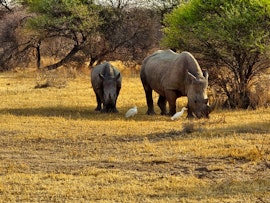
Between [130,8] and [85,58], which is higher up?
[130,8]

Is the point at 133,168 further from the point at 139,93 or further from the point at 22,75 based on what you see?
the point at 22,75

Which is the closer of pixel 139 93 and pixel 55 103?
pixel 55 103

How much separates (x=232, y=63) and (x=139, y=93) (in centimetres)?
528

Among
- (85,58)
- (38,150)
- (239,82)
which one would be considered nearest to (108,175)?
(38,150)

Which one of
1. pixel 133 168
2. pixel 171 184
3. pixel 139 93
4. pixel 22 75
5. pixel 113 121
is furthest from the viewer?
pixel 22 75

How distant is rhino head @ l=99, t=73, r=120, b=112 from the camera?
17.3m

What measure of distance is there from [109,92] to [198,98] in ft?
10.5

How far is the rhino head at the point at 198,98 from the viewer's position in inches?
594

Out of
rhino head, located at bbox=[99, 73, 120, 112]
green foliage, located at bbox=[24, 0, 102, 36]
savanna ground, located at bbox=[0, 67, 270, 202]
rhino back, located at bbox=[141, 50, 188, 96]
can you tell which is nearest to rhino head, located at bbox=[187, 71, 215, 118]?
savanna ground, located at bbox=[0, 67, 270, 202]

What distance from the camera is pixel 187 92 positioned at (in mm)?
15586

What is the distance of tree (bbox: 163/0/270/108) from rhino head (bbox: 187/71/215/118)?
2.91 meters

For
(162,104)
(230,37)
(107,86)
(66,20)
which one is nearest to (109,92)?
(107,86)

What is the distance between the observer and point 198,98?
15195mm

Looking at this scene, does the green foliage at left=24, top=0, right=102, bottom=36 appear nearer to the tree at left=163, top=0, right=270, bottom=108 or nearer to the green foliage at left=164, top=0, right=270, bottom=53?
the tree at left=163, top=0, right=270, bottom=108
